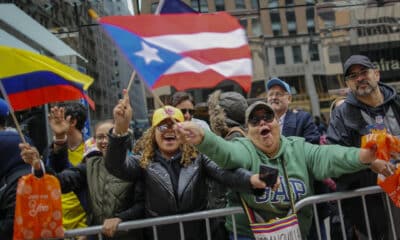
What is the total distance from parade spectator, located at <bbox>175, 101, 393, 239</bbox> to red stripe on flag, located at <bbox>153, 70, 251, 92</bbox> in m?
0.23

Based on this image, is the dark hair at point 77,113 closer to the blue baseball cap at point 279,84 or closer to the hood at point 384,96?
the blue baseball cap at point 279,84

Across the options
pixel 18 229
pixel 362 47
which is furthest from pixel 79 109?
pixel 362 47

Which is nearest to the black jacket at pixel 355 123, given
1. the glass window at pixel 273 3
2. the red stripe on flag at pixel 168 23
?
the red stripe on flag at pixel 168 23

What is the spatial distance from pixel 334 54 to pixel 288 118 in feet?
42.2

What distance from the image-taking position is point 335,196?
2.87 meters

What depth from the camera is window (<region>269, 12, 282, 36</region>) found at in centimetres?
1526

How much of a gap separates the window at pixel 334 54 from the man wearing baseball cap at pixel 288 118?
482 inches

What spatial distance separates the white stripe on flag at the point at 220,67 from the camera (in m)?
2.60

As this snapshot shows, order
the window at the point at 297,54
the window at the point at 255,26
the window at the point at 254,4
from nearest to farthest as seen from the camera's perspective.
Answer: the window at the point at 254,4, the window at the point at 255,26, the window at the point at 297,54

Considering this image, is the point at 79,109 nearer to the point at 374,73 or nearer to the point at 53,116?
the point at 53,116

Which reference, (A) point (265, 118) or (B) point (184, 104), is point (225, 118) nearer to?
(B) point (184, 104)

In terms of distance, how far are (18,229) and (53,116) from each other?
97cm

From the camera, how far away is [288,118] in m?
3.83

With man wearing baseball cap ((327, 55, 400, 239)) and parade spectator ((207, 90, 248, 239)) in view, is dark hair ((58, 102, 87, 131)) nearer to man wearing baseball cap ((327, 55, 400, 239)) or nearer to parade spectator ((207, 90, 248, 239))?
parade spectator ((207, 90, 248, 239))
